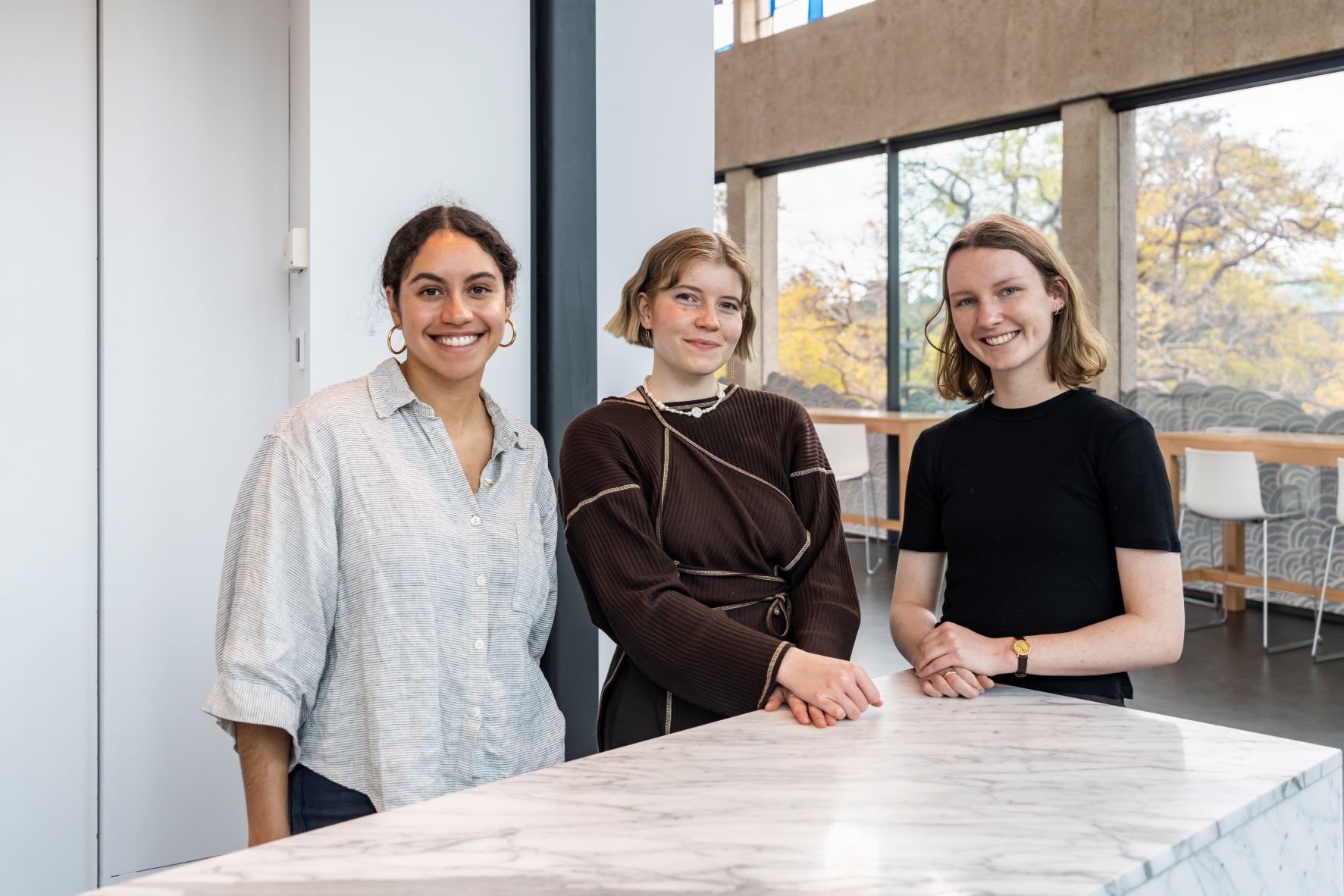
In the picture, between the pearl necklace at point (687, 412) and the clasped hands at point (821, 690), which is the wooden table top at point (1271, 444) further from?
the clasped hands at point (821, 690)

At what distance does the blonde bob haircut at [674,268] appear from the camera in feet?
6.15

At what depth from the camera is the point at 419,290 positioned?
5.33 feet

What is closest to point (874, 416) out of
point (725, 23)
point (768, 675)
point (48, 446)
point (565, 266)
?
point (725, 23)

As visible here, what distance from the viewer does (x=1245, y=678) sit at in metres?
4.77

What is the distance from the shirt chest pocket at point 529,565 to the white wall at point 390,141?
102cm

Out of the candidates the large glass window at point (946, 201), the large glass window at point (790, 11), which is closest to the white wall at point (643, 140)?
the large glass window at point (946, 201)

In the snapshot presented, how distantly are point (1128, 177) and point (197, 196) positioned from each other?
19.4ft

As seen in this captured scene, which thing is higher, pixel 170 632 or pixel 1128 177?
pixel 1128 177

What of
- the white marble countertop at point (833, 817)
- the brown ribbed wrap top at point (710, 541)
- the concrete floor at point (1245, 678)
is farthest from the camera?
the concrete floor at point (1245, 678)

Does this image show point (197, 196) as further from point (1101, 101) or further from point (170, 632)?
point (1101, 101)

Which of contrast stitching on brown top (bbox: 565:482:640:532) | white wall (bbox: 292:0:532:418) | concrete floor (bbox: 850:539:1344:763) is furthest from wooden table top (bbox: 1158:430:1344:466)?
contrast stitching on brown top (bbox: 565:482:640:532)

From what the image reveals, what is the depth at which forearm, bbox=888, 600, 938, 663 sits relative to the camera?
179 centimetres

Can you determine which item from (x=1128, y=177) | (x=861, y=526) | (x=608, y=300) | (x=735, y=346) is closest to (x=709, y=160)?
(x=608, y=300)

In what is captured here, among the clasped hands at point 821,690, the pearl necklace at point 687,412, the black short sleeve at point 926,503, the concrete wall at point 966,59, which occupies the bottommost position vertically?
the clasped hands at point 821,690
